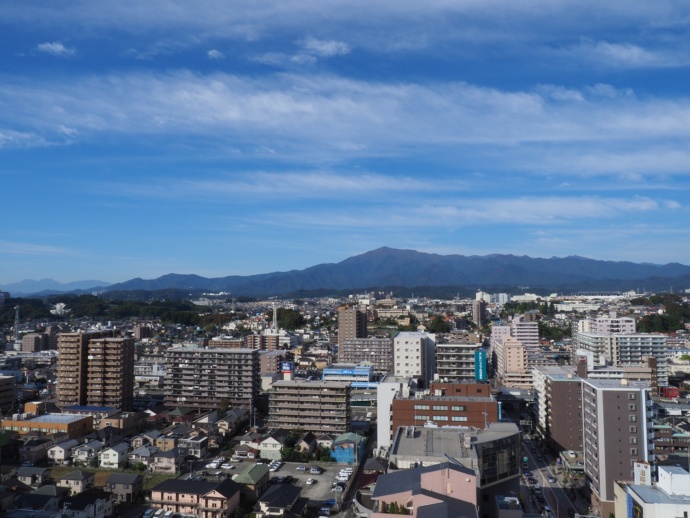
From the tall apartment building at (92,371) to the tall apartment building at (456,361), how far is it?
1152 centimetres

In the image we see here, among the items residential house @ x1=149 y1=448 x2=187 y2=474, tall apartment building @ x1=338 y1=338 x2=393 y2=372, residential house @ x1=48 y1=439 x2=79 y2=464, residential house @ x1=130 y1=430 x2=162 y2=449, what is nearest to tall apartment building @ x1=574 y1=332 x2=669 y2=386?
tall apartment building @ x1=338 y1=338 x2=393 y2=372

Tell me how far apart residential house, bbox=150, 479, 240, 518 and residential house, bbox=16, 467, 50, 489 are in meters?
2.98

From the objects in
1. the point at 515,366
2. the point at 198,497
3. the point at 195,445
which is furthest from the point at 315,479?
the point at 515,366

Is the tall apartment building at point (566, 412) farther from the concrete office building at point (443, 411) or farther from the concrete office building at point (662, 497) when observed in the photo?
the concrete office building at point (662, 497)

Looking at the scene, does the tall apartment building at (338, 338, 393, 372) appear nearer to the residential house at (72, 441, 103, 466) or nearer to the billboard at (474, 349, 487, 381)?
the billboard at (474, 349, 487, 381)

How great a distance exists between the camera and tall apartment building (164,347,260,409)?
1986cm

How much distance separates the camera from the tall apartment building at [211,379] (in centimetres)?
1986

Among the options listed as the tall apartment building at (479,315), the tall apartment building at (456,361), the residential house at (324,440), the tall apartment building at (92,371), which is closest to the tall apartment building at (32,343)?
the tall apartment building at (92,371)

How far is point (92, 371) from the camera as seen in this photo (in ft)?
65.1

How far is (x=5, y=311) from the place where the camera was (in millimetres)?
55438

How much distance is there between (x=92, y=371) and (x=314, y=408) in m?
8.73

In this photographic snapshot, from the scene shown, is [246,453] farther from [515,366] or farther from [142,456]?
[515,366]

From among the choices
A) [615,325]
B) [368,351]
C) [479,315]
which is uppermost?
[615,325]

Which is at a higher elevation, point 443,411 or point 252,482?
point 443,411
